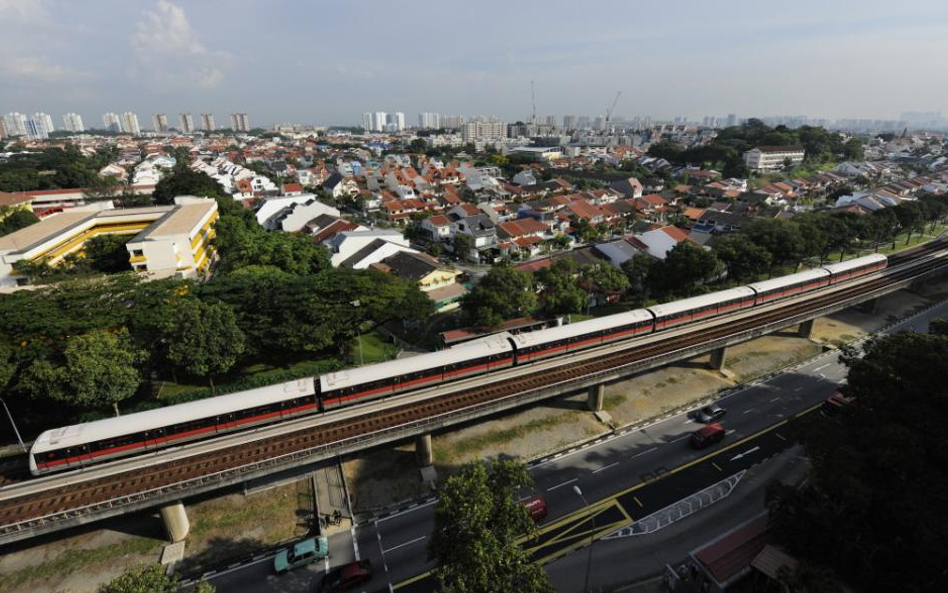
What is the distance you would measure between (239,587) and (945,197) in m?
120

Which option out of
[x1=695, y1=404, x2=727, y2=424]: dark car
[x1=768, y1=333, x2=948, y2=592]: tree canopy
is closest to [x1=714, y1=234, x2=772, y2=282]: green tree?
[x1=695, y1=404, x2=727, y2=424]: dark car

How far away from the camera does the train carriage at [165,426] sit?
910 inches

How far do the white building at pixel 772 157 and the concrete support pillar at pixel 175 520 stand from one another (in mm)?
161390

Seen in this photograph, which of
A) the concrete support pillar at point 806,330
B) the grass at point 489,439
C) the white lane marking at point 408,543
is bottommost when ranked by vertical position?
the white lane marking at point 408,543

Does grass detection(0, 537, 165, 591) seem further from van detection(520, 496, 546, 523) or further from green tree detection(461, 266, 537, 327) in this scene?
green tree detection(461, 266, 537, 327)

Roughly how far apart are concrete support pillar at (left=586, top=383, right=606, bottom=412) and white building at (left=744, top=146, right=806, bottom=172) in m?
138

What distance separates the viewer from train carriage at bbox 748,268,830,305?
4347 cm

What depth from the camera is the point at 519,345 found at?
3262 centimetres

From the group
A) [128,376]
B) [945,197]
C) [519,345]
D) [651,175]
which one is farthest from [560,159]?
[128,376]

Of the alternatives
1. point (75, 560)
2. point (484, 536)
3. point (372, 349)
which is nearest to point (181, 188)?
point (372, 349)

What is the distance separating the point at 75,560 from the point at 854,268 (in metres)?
70.3

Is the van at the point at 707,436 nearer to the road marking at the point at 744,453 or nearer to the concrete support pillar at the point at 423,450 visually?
the road marking at the point at 744,453

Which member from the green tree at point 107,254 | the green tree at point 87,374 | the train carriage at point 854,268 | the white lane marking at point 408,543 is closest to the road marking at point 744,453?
the white lane marking at point 408,543

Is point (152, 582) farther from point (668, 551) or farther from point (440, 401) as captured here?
point (668, 551)
